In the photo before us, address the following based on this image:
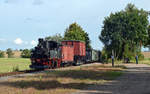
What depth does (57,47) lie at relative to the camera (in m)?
34.9

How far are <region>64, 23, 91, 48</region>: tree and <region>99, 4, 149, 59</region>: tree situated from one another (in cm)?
1997

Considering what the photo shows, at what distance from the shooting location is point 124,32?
60500 millimetres

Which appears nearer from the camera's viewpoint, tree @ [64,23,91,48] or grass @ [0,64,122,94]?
grass @ [0,64,122,94]

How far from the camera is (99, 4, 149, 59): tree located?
2360 inches

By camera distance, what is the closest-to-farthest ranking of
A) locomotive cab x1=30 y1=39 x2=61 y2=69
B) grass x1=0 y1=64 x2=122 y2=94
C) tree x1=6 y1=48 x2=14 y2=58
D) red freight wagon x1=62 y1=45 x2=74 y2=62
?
grass x1=0 y1=64 x2=122 y2=94 < locomotive cab x1=30 y1=39 x2=61 y2=69 < red freight wagon x1=62 y1=45 x2=74 y2=62 < tree x1=6 y1=48 x2=14 y2=58

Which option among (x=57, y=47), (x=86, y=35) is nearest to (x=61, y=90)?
(x=57, y=47)

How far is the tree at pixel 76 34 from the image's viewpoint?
3236 inches

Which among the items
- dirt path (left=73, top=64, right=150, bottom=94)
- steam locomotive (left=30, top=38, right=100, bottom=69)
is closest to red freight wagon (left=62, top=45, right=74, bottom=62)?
steam locomotive (left=30, top=38, right=100, bottom=69)

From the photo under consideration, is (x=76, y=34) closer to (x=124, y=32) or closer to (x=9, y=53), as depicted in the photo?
(x=124, y=32)

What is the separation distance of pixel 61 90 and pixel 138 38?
4775 cm

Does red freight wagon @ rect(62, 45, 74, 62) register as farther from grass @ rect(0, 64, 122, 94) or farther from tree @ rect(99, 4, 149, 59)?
tree @ rect(99, 4, 149, 59)

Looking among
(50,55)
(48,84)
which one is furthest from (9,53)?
(48,84)

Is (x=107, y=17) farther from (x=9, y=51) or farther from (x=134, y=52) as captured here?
(x=9, y=51)

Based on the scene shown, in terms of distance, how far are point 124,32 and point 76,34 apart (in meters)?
23.7
